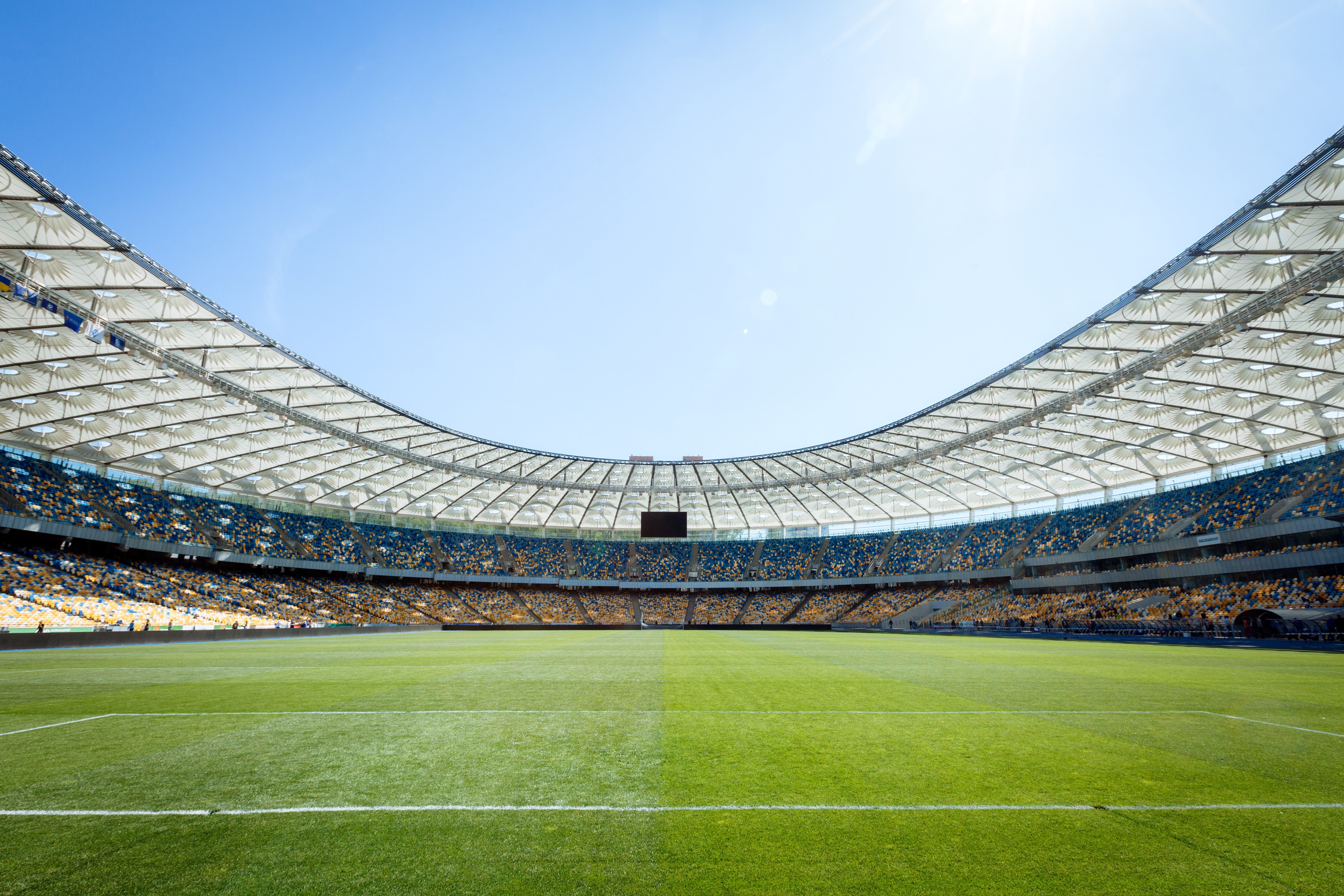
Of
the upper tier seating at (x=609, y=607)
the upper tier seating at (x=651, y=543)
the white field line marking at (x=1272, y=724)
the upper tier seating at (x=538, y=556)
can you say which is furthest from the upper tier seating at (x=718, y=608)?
the white field line marking at (x=1272, y=724)

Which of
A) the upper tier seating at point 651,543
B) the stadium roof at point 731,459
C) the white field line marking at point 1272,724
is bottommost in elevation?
the white field line marking at point 1272,724

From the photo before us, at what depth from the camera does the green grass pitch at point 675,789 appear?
3.83 meters

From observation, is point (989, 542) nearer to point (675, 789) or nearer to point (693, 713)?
point (693, 713)

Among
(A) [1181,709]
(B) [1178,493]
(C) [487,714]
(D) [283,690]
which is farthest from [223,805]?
(B) [1178,493]

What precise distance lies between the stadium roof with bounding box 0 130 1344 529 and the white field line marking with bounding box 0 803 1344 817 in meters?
22.0

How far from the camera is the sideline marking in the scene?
923 centimetres

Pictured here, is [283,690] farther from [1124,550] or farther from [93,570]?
[1124,550]

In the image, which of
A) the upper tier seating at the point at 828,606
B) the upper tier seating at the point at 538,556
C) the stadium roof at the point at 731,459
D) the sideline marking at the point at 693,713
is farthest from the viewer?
the upper tier seating at the point at 538,556

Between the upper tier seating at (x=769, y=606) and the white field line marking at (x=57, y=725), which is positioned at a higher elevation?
the white field line marking at (x=57, y=725)

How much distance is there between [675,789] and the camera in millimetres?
5547

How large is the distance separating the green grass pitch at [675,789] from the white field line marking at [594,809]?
0.03 meters

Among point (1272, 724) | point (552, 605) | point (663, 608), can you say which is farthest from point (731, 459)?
point (1272, 724)

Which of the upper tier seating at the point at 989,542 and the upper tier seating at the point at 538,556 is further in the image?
the upper tier seating at the point at 538,556

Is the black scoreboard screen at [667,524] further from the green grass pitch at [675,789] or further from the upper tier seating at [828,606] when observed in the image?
the green grass pitch at [675,789]
